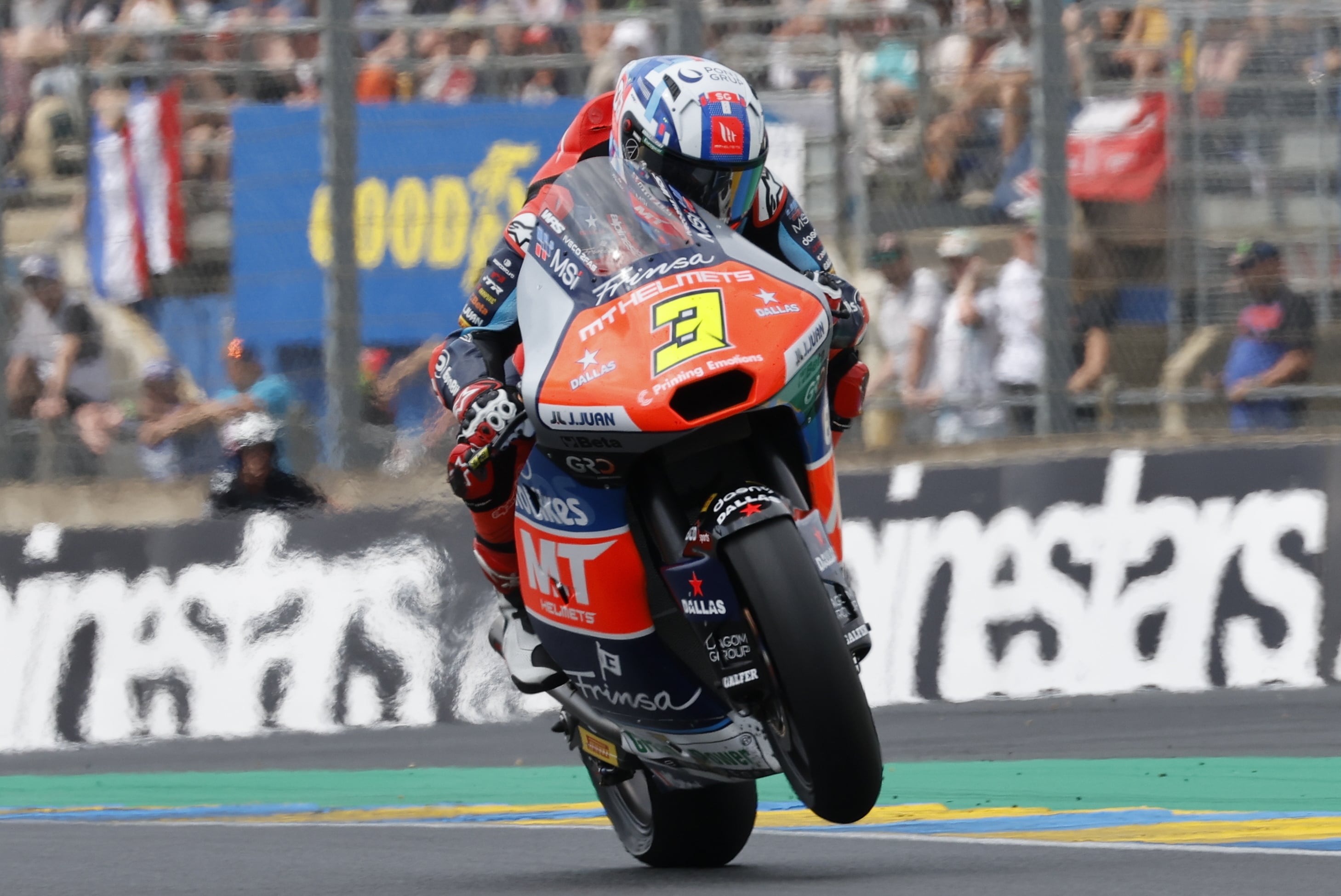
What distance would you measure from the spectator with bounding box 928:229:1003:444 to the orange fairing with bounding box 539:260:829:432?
3.99 m

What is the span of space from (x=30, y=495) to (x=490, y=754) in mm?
2671

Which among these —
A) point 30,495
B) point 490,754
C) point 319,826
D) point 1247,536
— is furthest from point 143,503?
point 1247,536

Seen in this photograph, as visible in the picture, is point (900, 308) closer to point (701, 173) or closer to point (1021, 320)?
point (1021, 320)

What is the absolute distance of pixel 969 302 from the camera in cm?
836

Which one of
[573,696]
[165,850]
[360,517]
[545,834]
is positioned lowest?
[360,517]

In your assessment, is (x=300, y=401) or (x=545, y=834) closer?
(x=545, y=834)

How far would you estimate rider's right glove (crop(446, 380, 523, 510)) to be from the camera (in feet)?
14.6

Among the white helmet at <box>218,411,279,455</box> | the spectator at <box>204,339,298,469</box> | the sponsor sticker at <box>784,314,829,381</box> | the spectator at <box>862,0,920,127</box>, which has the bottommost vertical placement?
the white helmet at <box>218,411,279,455</box>

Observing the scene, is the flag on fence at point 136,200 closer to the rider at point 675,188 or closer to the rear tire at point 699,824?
the rider at point 675,188

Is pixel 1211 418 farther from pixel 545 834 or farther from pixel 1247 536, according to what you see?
pixel 545 834

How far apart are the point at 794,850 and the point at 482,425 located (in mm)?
1367

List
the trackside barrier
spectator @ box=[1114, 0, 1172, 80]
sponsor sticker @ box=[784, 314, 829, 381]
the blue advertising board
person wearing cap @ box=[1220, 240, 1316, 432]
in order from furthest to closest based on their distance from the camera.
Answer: the blue advertising board
spectator @ box=[1114, 0, 1172, 80]
person wearing cap @ box=[1220, 240, 1316, 432]
the trackside barrier
sponsor sticker @ box=[784, 314, 829, 381]

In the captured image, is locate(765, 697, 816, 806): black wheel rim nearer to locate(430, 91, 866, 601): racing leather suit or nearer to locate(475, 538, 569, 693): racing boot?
locate(475, 538, 569, 693): racing boot

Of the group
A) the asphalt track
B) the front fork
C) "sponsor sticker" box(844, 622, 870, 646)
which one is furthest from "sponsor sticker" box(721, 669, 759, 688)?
the asphalt track
